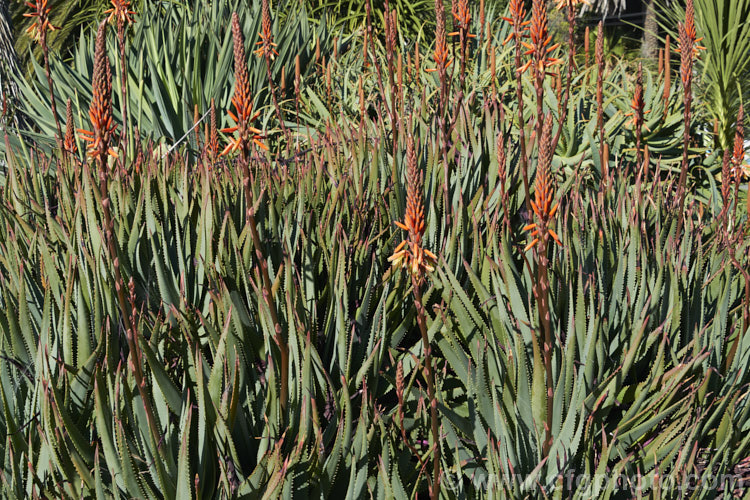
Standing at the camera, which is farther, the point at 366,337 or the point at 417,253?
the point at 366,337

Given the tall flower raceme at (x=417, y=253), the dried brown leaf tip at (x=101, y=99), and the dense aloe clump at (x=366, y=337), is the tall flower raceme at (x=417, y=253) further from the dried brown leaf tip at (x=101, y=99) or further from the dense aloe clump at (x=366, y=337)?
the dried brown leaf tip at (x=101, y=99)

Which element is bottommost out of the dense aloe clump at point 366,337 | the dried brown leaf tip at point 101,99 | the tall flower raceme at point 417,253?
the dense aloe clump at point 366,337

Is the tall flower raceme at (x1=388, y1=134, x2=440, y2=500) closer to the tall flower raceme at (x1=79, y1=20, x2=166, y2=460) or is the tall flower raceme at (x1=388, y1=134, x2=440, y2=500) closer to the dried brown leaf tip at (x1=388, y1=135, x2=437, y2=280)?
the dried brown leaf tip at (x1=388, y1=135, x2=437, y2=280)

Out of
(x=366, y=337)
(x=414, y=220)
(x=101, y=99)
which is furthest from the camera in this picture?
(x=366, y=337)

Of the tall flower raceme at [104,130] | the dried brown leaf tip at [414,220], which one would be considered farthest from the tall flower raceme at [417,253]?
the tall flower raceme at [104,130]

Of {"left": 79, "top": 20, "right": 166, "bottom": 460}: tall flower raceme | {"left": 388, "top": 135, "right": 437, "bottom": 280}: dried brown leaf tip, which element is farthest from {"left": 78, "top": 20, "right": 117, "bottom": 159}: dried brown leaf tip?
{"left": 388, "top": 135, "right": 437, "bottom": 280}: dried brown leaf tip

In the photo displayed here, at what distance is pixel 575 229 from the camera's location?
2.29 metres

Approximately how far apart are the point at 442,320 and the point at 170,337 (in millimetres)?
734

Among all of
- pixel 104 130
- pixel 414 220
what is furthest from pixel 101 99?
pixel 414 220

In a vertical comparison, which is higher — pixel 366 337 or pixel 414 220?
pixel 414 220

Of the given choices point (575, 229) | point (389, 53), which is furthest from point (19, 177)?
point (575, 229)

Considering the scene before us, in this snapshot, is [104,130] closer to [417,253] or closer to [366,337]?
[417,253]

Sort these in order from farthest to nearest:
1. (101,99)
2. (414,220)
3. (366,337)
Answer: (366,337)
(414,220)
(101,99)

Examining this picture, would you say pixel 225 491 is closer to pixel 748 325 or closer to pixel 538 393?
pixel 538 393
